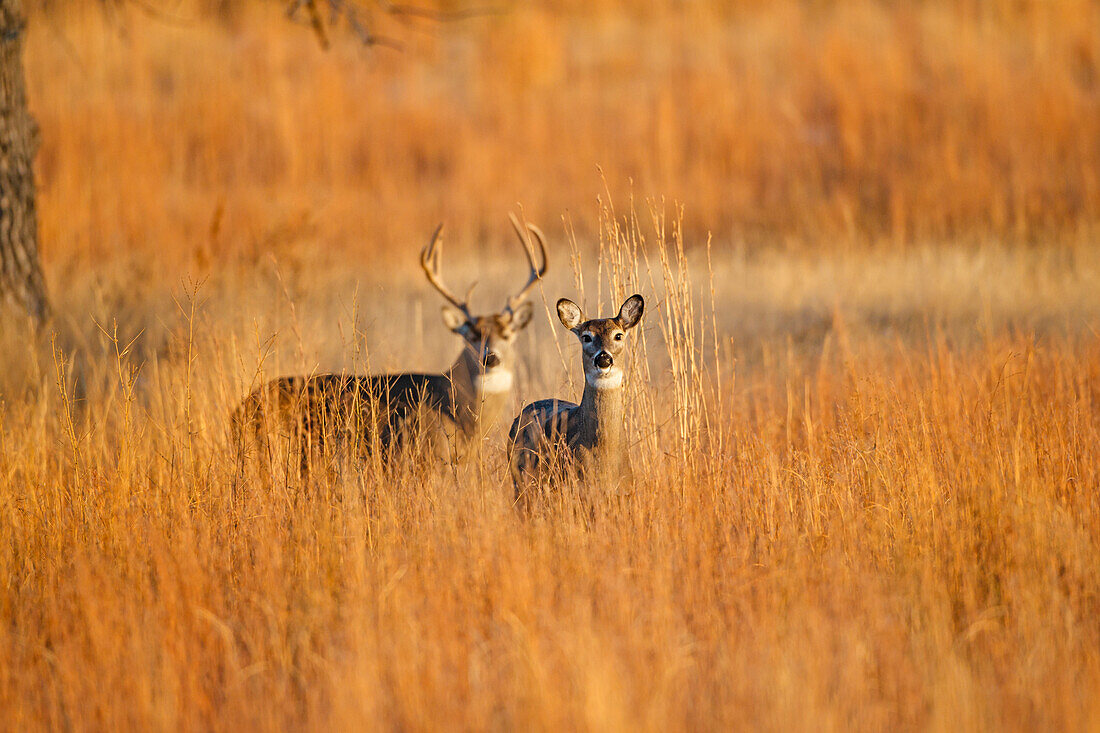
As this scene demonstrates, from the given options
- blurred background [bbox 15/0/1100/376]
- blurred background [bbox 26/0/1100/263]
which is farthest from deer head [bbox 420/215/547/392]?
blurred background [bbox 26/0/1100/263]

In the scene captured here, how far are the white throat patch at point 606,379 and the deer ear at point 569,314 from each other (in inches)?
12.0

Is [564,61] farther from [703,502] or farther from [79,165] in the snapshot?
[703,502]

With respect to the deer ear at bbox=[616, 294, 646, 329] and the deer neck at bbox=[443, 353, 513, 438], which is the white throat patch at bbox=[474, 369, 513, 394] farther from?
the deer ear at bbox=[616, 294, 646, 329]

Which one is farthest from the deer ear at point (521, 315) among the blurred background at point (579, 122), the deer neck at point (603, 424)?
the blurred background at point (579, 122)

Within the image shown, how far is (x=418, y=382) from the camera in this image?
6.31 meters

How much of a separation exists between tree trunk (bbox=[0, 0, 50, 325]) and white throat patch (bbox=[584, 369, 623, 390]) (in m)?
3.97

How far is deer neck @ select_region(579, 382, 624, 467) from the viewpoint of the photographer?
4941 millimetres

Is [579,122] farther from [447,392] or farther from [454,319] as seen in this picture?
[447,392]

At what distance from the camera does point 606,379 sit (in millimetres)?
4898

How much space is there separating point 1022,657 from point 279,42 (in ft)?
51.9

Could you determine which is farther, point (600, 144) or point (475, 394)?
point (600, 144)

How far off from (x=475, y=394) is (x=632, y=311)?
1600mm

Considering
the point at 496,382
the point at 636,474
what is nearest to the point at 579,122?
the point at 496,382

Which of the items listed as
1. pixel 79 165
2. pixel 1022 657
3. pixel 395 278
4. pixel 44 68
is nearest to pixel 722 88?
pixel 395 278
